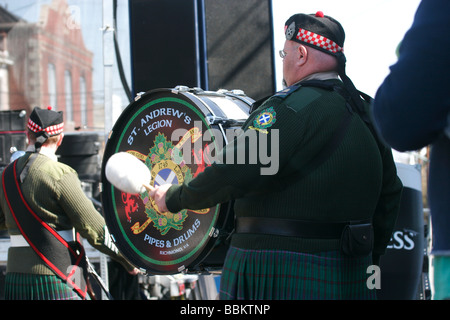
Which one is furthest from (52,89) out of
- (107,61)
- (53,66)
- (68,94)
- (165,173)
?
(165,173)

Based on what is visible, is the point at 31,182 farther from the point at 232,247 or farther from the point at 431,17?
the point at 431,17

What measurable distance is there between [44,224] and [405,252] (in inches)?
84.6

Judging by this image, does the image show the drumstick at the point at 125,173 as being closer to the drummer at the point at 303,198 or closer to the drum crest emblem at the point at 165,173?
the drummer at the point at 303,198

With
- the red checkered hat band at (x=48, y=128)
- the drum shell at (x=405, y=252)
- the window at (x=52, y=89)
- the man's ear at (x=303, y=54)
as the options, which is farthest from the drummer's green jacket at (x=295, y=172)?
the window at (x=52, y=89)

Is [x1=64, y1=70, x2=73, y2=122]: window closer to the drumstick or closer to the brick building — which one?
the brick building

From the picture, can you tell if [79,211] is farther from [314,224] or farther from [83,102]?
[83,102]

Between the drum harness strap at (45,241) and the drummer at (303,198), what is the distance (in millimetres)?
1239

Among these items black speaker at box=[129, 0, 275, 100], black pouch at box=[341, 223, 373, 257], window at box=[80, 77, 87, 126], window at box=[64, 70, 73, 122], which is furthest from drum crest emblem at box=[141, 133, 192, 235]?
window at box=[64, 70, 73, 122]

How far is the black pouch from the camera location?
6.86 feet

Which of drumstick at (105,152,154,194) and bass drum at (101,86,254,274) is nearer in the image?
drumstick at (105,152,154,194)

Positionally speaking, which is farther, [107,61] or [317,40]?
[107,61]

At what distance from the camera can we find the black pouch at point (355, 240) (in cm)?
209

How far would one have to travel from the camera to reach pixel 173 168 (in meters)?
2.62

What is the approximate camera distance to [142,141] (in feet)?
9.08
